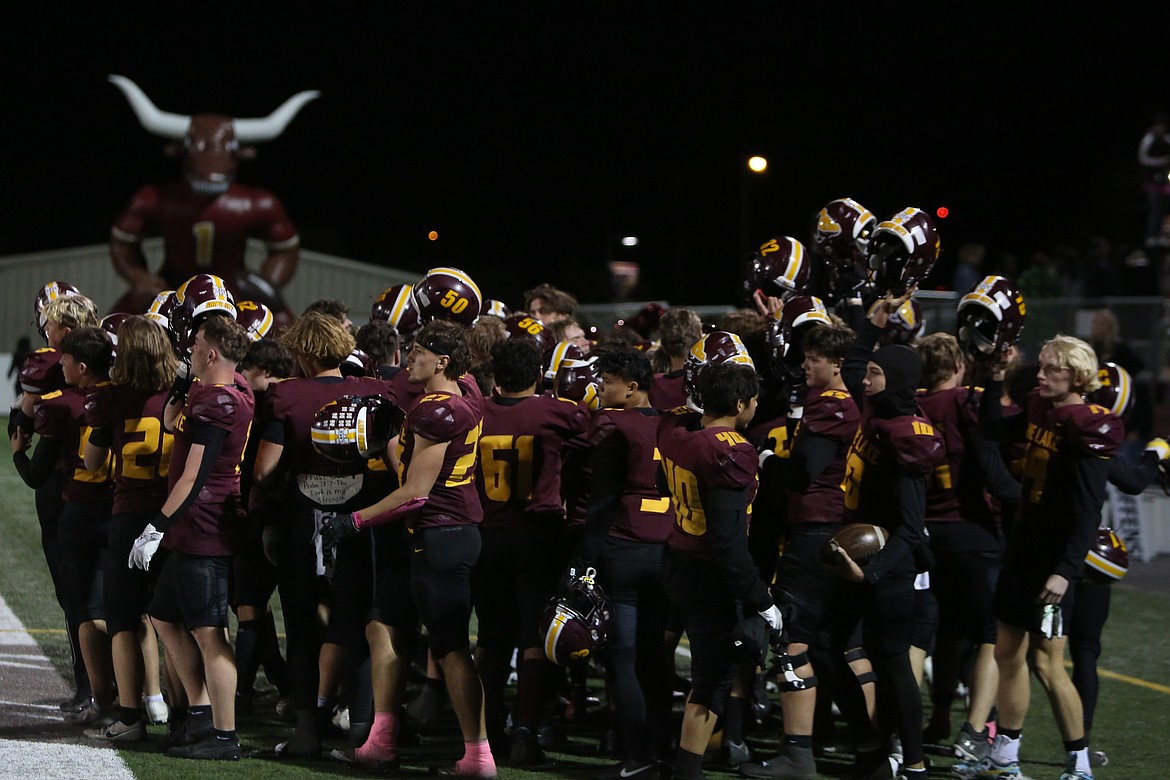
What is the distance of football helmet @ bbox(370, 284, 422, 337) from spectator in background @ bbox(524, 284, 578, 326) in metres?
1.09

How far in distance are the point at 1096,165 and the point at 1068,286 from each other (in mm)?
11670

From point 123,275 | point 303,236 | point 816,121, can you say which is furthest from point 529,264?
point 123,275

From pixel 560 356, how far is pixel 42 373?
2.42m

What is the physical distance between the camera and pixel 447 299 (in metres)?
7.69

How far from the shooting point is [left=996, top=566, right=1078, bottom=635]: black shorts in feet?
20.0

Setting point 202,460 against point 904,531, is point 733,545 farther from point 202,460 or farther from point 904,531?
point 202,460

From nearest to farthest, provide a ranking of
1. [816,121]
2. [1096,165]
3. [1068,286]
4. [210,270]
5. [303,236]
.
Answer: [1068,286] → [210,270] → [1096,165] → [816,121] → [303,236]

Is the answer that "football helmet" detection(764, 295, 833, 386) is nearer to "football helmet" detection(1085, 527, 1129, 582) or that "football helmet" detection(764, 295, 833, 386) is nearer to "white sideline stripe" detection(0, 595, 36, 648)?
"football helmet" detection(1085, 527, 1129, 582)

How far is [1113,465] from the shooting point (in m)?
6.31

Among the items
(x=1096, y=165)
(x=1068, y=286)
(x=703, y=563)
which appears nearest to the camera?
(x=703, y=563)

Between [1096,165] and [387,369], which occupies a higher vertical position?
[1096,165]

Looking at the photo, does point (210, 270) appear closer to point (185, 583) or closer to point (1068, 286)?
point (1068, 286)

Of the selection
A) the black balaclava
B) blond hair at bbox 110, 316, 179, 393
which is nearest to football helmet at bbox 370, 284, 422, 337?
blond hair at bbox 110, 316, 179, 393

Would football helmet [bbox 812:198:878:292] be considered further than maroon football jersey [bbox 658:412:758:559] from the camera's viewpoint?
Yes
